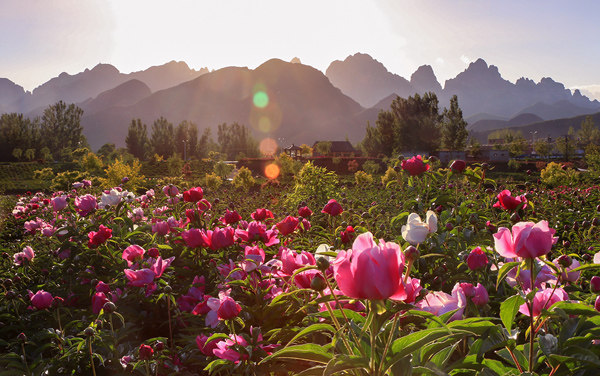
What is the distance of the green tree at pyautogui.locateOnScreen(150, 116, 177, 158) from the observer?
63.3 metres

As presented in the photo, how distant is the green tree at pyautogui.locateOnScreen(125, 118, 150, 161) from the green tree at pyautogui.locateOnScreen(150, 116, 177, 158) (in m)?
1.65

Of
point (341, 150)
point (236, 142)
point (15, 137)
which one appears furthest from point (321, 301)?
point (236, 142)

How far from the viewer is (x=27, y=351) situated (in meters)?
2.69

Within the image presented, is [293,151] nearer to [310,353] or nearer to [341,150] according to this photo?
[341,150]

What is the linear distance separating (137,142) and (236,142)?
71.4ft

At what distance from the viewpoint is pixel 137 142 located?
63031mm

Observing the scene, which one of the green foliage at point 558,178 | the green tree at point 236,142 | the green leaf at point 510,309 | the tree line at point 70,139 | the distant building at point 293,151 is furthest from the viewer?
the green tree at point 236,142

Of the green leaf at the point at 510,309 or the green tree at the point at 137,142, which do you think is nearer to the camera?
the green leaf at the point at 510,309

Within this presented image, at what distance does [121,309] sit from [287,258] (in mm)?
1489

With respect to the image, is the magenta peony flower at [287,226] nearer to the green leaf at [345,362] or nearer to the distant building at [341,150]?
the green leaf at [345,362]

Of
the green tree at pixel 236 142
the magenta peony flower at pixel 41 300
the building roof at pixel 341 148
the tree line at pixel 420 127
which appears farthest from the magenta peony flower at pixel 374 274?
the green tree at pixel 236 142

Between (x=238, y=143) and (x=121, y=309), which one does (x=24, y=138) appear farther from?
(x=121, y=309)

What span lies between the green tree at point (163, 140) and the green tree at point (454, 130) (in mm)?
44724

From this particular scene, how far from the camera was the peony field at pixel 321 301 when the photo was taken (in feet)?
3.25
